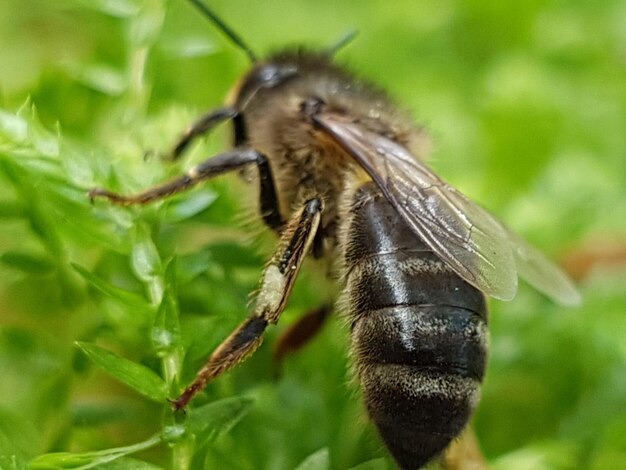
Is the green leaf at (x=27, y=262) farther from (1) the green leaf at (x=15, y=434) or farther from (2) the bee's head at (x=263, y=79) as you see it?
(2) the bee's head at (x=263, y=79)

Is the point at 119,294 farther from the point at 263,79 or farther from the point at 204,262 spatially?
the point at 263,79

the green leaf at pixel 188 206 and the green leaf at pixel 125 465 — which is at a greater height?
the green leaf at pixel 188 206

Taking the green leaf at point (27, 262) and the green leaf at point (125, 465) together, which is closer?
the green leaf at point (125, 465)

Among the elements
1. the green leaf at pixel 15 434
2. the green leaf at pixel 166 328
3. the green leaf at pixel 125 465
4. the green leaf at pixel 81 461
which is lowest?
the green leaf at pixel 15 434

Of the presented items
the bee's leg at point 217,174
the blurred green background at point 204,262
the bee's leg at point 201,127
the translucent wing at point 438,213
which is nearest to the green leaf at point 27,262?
the blurred green background at point 204,262

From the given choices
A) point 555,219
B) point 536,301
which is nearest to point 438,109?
point 555,219

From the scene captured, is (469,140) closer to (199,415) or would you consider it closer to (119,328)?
(119,328)

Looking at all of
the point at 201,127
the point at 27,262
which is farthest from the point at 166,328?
the point at 201,127
